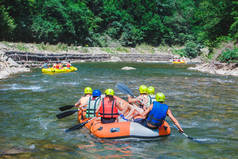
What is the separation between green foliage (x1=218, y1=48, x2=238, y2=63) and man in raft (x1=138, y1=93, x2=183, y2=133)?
2083cm

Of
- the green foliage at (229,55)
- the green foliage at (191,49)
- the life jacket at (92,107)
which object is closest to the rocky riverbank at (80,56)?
the green foliage at (229,55)

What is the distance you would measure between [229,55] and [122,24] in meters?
45.1

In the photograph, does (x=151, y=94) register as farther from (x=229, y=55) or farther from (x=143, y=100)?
(x=229, y=55)

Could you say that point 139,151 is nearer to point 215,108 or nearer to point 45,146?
point 45,146

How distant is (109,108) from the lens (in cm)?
787

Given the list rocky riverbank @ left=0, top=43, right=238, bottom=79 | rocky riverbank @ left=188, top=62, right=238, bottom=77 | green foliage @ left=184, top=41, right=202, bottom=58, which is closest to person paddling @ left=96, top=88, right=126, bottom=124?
rocky riverbank @ left=0, top=43, right=238, bottom=79

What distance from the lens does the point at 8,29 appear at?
1489 inches

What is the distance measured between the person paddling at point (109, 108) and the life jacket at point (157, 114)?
925mm

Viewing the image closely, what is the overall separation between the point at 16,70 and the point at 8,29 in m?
14.3

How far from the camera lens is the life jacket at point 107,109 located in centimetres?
784

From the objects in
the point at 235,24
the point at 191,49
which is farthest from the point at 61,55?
the point at 191,49

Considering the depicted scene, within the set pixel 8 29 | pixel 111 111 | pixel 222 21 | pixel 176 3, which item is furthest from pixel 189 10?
pixel 111 111

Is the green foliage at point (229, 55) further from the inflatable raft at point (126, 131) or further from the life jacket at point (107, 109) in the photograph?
the life jacket at point (107, 109)

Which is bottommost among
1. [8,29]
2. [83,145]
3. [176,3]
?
[83,145]
